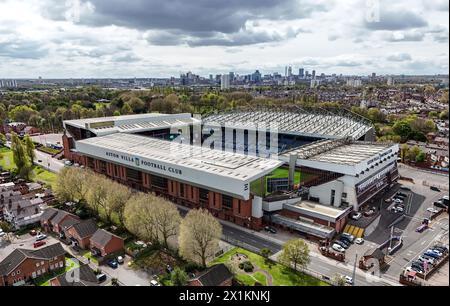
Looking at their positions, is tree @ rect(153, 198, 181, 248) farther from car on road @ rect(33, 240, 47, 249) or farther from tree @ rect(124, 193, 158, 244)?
car on road @ rect(33, 240, 47, 249)

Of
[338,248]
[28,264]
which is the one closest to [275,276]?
[338,248]

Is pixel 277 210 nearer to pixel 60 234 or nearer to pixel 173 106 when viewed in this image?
pixel 60 234

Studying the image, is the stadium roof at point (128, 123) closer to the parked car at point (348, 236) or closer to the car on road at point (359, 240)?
the parked car at point (348, 236)

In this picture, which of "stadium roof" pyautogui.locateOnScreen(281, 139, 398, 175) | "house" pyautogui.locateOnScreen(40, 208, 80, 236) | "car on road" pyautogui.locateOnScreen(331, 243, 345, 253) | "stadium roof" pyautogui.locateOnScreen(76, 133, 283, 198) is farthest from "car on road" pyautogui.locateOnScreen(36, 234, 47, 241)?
"stadium roof" pyautogui.locateOnScreen(281, 139, 398, 175)

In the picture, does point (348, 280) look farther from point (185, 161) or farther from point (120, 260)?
point (185, 161)

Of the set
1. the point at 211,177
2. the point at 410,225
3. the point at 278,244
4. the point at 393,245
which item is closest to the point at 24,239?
the point at 211,177

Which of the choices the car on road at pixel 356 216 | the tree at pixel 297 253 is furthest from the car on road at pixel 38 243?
the car on road at pixel 356 216

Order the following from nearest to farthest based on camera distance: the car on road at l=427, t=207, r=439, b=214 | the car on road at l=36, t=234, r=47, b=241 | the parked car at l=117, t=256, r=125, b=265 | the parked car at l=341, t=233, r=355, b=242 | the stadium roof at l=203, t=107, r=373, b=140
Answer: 1. the parked car at l=117, t=256, r=125, b=265
2. the parked car at l=341, t=233, r=355, b=242
3. the car on road at l=36, t=234, r=47, b=241
4. the car on road at l=427, t=207, r=439, b=214
5. the stadium roof at l=203, t=107, r=373, b=140
